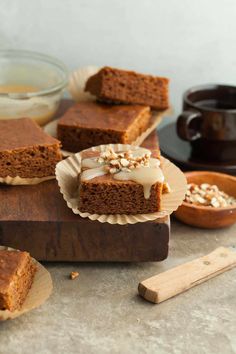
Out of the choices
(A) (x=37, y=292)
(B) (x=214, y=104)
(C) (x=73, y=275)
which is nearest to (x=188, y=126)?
(B) (x=214, y=104)

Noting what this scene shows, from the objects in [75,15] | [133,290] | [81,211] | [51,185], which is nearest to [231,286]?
[133,290]

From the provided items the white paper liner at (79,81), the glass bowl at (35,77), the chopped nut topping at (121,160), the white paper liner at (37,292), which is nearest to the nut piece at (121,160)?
the chopped nut topping at (121,160)

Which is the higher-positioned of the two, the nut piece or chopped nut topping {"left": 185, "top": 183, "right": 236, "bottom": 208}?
the nut piece

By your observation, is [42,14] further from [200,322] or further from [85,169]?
[200,322]

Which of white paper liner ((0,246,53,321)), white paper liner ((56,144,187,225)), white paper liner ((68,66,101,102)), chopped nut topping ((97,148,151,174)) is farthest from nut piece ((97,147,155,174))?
white paper liner ((68,66,101,102))

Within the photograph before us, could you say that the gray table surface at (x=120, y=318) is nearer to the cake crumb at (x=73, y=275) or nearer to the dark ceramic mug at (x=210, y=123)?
the cake crumb at (x=73, y=275)

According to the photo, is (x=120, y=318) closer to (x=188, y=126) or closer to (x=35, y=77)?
(x=188, y=126)

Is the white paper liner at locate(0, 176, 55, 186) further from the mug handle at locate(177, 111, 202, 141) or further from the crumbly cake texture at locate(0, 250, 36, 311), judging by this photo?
the mug handle at locate(177, 111, 202, 141)
